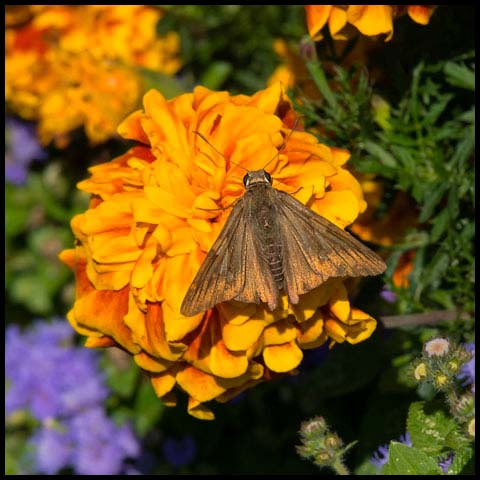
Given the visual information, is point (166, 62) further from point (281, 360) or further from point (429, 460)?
point (429, 460)

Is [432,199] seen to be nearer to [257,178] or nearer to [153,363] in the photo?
[257,178]

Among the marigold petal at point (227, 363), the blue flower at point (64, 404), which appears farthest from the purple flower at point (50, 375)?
the marigold petal at point (227, 363)

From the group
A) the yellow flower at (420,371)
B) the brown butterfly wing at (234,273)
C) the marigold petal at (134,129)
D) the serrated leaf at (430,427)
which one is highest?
the marigold petal at (134,129)

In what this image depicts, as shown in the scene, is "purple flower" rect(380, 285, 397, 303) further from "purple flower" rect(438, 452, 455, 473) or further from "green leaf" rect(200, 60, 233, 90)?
"green leaf" rect(200, 60, 233, 90)

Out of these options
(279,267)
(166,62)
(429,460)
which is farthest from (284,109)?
(166,62)

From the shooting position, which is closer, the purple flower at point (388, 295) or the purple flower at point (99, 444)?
the purple flower at point (388, 295)

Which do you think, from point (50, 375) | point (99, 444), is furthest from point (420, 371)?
point (50, 375)

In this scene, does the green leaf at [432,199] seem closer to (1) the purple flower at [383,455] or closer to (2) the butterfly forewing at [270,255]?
(2) the butterfly forewing at [270,255]
